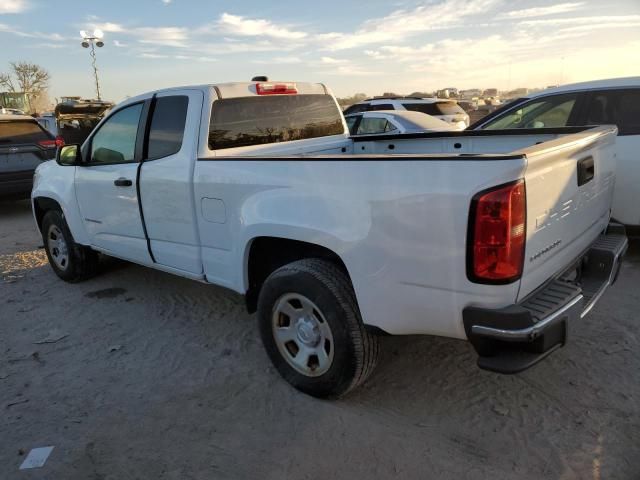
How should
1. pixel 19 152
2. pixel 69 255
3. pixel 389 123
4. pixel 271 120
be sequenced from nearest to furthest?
pixel 271 120
pixel 69 255
pixel 19 152
pixel 389 123

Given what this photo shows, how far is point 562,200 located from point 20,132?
9.05 m

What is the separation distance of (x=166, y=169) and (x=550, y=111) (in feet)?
13.8

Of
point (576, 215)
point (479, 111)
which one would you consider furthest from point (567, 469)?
point (479, 111)

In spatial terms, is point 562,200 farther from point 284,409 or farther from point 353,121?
point 353,121

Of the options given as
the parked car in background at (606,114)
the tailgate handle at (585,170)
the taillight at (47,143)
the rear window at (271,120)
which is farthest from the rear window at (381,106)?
the tailgate handle at (585,170)

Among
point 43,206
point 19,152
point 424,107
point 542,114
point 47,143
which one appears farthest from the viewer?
point 424,107

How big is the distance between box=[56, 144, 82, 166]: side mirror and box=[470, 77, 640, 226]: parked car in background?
414 centimetres

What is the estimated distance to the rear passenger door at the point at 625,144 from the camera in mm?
4805

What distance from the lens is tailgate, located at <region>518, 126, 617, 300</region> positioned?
7.63 ft

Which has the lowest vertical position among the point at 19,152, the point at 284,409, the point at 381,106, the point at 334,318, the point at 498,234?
the point at 284,409

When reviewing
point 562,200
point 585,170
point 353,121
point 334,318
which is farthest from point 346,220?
point 353,121

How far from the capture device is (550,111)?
564cm

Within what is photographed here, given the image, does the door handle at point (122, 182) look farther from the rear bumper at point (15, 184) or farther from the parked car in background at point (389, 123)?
the parked car in background at point (389, 123)

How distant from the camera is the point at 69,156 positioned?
4.75m
